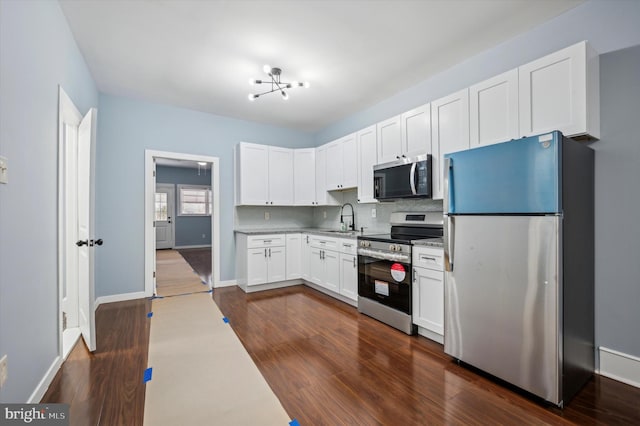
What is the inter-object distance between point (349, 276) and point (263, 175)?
2.27 meters

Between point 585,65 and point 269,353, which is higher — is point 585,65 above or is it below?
above

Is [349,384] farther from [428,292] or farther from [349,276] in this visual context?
[349,276]

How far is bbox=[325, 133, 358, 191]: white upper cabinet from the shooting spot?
4.16 metres

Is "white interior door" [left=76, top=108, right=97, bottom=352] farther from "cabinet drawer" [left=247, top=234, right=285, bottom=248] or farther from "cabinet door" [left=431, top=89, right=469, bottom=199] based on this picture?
"cabinet door" [left=431, top=89, right=469, bottom=199]

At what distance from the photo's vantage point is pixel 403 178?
328 centimetres

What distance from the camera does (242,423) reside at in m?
1.64

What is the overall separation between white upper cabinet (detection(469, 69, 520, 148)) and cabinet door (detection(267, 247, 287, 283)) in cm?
310

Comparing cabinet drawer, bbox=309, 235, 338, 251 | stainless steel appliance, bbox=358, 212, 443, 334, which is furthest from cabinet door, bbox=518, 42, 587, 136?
cabinet drawer, bbox=309, 235, 338, 251

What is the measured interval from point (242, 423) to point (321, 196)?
365 centimetres

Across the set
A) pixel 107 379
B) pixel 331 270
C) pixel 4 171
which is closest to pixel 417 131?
pixel 331 270

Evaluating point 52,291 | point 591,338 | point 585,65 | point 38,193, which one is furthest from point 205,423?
point 585,65

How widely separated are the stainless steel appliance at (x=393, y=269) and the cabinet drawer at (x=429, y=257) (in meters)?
0.08

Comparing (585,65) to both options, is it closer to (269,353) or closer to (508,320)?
(508,320)

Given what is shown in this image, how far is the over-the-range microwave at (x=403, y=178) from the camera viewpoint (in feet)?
9.98
